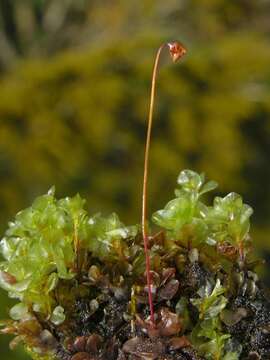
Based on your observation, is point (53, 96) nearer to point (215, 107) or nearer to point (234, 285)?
point (215, 107)

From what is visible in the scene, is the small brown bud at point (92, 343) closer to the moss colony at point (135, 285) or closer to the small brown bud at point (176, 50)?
the moss colony at point (135, 285)

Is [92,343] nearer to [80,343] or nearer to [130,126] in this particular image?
[80,343]

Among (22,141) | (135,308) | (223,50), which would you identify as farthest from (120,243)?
(223,50)

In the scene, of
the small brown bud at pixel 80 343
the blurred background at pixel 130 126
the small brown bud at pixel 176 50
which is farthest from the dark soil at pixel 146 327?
the blurred background at pixel 130 126

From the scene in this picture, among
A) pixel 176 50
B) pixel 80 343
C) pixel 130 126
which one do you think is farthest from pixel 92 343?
pixel 130 126

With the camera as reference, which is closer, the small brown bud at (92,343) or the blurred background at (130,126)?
the small brown bud at (92,343)

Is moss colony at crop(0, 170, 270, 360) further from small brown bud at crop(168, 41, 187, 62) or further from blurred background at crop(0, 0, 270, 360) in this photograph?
blurred background at crop(0, 0, 270, 360)
